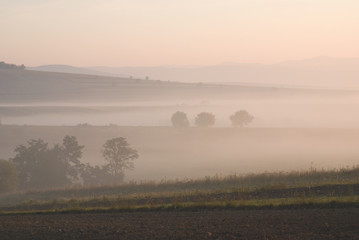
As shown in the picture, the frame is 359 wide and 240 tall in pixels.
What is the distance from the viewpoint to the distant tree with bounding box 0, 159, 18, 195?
51.4m

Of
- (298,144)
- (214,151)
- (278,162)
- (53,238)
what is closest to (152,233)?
(53,238)

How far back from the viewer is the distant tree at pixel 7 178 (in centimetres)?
5144

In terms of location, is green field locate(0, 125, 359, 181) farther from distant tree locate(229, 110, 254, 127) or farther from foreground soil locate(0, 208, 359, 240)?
foreground soil locate(0, 208, 359, 240)

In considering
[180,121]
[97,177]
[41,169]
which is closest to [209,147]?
[180,121]

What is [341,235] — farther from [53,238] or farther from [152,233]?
[53,238]

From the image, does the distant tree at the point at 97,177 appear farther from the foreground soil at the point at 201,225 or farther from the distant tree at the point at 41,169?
the foreground soil at the point at 201,225

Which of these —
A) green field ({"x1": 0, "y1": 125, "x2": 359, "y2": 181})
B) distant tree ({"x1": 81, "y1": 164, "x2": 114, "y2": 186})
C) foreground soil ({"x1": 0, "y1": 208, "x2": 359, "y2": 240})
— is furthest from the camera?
green field ({"x1": 0, "y1": 125, "x2": 359, "y2": 181})

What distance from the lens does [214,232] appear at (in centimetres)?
1434

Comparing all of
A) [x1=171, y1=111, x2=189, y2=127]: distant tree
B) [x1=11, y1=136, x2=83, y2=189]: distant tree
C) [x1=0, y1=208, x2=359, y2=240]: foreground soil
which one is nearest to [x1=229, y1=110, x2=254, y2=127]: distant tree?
[x1=171, y1=111, x2=189, y2=127]: distant tree

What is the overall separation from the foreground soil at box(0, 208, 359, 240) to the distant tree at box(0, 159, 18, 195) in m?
35.0

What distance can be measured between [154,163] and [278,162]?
23190 mm

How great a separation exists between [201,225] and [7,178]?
1652 inches

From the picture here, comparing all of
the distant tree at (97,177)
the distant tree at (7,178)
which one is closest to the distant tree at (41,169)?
the distant tree at (97,177)

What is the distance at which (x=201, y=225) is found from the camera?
1553 cm
